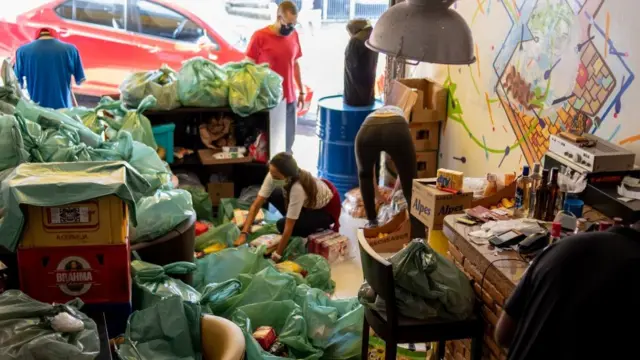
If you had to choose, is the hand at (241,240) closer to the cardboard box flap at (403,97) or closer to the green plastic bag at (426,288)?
the cardboard box flap at (403,97)

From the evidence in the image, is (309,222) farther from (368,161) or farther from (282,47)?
(282,47)

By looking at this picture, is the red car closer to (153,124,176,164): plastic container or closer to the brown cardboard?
(153,124,176,164): plastic container

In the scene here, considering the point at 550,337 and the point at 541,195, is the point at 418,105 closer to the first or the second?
the point at 541,195

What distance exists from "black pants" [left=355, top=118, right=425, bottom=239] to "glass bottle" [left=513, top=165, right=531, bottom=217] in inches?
55.4

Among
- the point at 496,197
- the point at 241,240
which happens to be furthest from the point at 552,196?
the point at 241,240

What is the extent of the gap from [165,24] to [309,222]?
2.69 m

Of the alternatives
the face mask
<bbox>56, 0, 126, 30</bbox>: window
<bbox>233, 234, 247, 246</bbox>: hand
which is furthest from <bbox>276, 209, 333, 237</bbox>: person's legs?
<bbox>56, 0, 126, 30</bbox>: window

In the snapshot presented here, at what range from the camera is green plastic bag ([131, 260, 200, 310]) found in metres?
2.96

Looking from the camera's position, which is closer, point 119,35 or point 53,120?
point 53,120

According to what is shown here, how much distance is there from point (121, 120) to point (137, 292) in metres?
2.03

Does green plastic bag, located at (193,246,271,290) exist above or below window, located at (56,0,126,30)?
below

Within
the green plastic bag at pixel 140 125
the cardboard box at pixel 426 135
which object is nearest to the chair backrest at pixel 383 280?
the green plastic bag at pixel 140 125

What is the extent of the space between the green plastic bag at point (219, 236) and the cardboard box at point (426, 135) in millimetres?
1646

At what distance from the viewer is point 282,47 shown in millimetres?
5727
